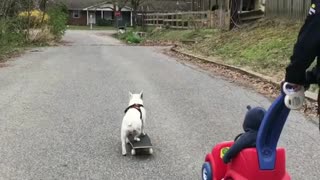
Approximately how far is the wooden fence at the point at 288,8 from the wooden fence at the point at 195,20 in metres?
5.74

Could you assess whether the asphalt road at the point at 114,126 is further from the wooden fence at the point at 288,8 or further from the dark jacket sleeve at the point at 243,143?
the wooden fence at the point at 288,8

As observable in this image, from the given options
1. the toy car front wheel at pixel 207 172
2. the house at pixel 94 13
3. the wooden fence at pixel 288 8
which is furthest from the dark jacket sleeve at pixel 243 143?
the house at pixel 94 13

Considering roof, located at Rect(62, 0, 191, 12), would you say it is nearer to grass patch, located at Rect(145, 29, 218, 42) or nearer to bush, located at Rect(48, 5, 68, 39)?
grass patch, located at Rect(145, 29, 218, 42)

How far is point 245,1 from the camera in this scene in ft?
102

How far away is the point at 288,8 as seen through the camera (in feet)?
58.4

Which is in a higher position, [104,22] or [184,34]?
[104,22]

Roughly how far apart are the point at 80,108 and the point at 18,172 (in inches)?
136

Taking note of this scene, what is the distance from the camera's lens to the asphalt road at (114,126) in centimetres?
521

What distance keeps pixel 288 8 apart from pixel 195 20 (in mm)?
16345

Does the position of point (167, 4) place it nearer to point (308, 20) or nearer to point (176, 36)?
point (176, 36)

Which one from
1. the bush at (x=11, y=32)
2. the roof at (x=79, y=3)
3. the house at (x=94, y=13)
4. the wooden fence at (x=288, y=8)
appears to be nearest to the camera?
the wooden fence at (x=288, y=8)

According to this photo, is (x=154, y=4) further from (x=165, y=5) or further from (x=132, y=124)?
(x=132, y=124)

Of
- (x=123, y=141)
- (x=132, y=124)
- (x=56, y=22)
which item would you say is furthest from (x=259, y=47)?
(x=56, y=22)

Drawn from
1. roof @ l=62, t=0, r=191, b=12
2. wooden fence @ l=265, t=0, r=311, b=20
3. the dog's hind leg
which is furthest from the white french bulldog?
roof @ l=62, t=0, r=191, b=12
